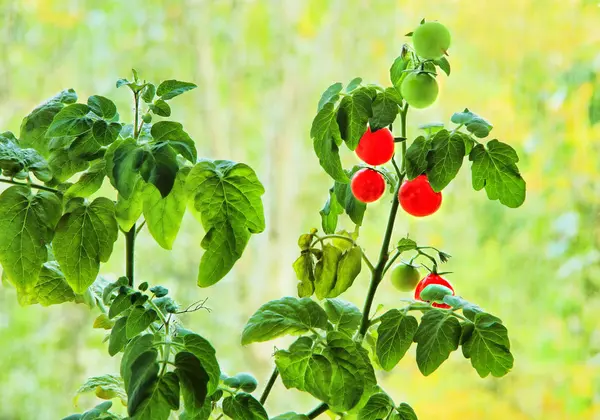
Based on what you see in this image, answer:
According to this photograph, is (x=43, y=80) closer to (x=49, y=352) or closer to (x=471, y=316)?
(x=49, y=352)

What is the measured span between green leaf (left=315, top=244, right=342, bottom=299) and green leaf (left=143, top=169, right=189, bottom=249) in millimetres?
124

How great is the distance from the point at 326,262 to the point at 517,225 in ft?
6.06

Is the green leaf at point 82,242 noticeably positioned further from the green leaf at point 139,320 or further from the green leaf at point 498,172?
the green leaf at point 498,172

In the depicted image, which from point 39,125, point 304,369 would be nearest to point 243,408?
point 304,369

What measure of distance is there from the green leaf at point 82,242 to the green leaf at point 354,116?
175 mm

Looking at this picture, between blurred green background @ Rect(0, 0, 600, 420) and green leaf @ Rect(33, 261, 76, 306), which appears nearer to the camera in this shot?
green leaf @ Rect(33, 261, 76, 306)

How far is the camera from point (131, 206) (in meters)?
0.51

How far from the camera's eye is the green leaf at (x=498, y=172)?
1.72 ft

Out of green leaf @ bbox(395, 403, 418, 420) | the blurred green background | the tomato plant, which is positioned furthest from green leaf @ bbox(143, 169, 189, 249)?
the blurred green background

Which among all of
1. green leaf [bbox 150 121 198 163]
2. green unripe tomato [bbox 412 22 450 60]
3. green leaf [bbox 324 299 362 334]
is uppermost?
green unripe tomato [bbox 412 22 450 60]

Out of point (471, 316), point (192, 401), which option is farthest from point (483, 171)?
point (192, 401)

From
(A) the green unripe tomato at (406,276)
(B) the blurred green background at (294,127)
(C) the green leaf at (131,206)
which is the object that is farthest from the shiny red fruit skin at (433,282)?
(B) the blurred green background at (294,127)

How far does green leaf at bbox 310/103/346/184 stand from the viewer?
53 cm

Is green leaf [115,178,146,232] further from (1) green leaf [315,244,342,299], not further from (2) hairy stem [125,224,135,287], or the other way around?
(1) green leaf [315,244,342,299]
